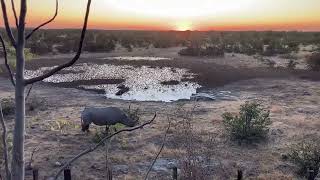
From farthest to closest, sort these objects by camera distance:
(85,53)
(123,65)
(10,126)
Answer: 1. (85,53)
2. (123,65)
3. (10,126)

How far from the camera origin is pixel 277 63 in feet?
110

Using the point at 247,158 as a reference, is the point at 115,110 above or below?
above

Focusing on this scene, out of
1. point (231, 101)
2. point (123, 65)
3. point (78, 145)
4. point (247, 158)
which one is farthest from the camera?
point (123, 65)

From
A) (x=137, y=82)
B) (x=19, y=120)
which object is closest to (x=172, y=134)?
(x=19, y=120)

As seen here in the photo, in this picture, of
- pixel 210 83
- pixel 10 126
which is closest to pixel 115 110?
pixel 10 126

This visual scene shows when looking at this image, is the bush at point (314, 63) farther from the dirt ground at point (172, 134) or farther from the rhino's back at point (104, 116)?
the rhino's back at point (104, 116)

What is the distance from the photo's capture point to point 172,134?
41.6ft

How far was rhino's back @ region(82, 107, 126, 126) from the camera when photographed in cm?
1198

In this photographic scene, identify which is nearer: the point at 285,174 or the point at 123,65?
the point at 285,174

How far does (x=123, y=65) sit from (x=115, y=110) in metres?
21.4

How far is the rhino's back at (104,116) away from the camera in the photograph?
12.0 meters

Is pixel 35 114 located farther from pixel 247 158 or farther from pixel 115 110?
pixel 247 158

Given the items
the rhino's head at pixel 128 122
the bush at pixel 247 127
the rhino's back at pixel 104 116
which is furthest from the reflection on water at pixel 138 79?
the rhino's back at pixel 104 116

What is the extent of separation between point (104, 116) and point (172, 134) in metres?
2.11
